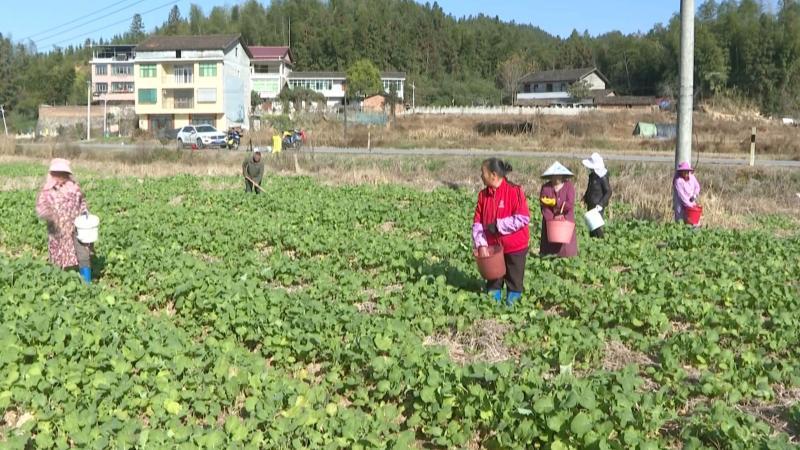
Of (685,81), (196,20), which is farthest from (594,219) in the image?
(196,20)

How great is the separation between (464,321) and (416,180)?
14095 mm

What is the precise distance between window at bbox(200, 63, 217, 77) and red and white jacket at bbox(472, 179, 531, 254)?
184 ft

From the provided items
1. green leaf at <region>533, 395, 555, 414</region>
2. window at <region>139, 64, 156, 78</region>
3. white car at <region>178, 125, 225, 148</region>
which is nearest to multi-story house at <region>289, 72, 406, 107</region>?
window at <region>139, 64, 156, 78</region>

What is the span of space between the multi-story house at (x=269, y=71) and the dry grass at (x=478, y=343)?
75562mm

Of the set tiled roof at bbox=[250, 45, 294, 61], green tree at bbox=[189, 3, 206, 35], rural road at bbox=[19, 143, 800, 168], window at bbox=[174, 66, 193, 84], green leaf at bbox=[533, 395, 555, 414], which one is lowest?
green leaf at bbox=[533, 395, 555, 414]

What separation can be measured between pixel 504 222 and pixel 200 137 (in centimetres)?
3295

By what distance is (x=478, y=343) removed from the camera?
5.86 m

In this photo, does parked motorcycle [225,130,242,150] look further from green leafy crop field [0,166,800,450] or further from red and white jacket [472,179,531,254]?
red and white jacket [472,179,531,254]

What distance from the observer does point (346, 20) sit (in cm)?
10550

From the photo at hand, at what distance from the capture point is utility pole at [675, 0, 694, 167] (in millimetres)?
12289

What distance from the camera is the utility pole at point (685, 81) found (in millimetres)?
12289

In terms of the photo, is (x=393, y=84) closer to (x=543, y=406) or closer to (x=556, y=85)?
(x=556, y=85)

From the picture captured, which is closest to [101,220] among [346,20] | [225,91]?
→ [225,91]

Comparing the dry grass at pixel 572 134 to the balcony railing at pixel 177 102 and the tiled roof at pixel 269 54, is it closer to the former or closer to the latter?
the balcony railing at pixel 177 102
